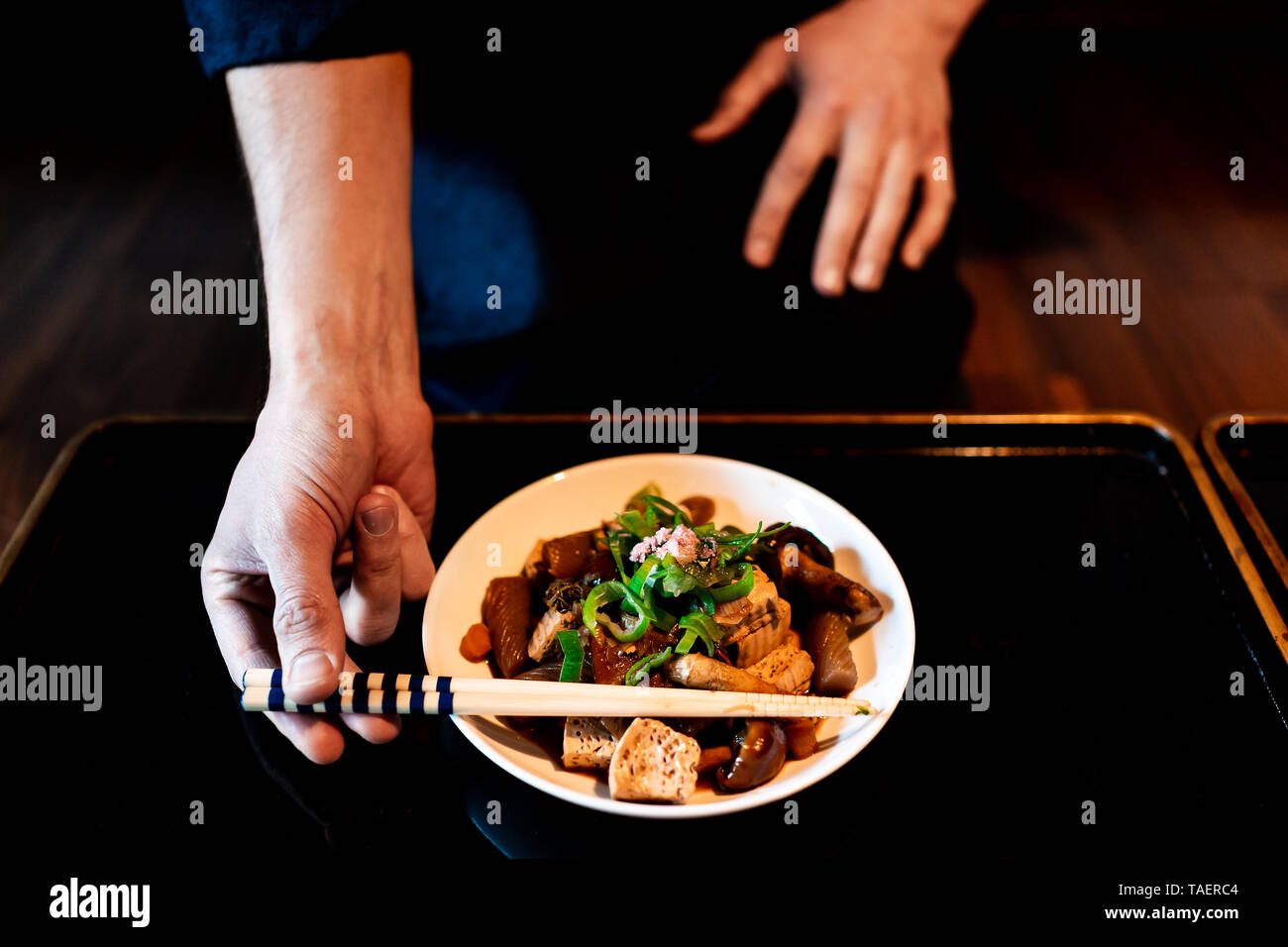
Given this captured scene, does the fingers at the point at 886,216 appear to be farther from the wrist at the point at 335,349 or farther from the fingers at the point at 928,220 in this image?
the wrist at the point at 335,349

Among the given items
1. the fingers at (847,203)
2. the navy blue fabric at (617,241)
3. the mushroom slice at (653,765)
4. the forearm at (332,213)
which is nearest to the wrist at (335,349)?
the forearm at (332,213)

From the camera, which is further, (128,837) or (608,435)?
(608,435)

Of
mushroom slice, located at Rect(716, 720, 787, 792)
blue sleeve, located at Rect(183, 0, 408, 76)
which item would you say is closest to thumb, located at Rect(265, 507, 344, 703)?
mushroom slice, located at Rect(716, 720, 787, 792)

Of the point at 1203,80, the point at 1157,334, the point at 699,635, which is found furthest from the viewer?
the point at 1203,80

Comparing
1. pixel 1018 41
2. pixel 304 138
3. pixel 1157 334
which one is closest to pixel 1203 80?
pixel 1018 41

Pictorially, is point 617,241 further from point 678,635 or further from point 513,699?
point 513,699

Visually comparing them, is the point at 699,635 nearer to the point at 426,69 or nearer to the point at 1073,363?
the point at 426,69

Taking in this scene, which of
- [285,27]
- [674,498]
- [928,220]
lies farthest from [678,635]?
[285,27]
